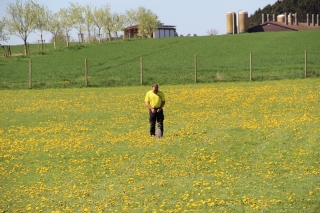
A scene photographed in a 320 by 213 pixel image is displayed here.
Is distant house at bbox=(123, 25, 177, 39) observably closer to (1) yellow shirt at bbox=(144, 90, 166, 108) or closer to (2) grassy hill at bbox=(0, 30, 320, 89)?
(2) grassy hill at bbox=(0, 30, 320, 89)

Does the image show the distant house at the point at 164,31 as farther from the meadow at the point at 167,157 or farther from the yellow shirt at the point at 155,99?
the yellow shirt at the point at 155,99

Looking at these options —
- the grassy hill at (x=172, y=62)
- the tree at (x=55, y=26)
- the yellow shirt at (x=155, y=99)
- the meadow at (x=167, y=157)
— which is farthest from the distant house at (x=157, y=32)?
the yellow shirt at (x=155, y=99)

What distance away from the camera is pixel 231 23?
11106 centimetres

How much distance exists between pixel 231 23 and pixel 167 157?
97.1m

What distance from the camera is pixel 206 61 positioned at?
5738cm

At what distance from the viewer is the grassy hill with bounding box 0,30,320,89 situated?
142ft

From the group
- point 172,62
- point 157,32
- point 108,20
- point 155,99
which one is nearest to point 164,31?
point 157,32

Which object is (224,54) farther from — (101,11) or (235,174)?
(101,11)

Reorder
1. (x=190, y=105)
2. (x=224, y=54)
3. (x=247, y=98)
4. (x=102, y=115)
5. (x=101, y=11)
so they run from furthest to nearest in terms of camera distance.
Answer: (x=101, y=11)
(x=224, y=54)
(x=247, y=98)
(x=190, y=105)
(x=102, y=115)

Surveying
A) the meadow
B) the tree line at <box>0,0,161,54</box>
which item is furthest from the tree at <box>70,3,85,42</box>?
the meadow

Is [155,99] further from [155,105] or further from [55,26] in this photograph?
[55,26]

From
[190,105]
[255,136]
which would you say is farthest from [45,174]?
[190,105]

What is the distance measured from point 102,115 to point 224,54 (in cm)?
3925

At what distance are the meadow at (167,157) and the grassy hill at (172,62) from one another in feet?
43.9
